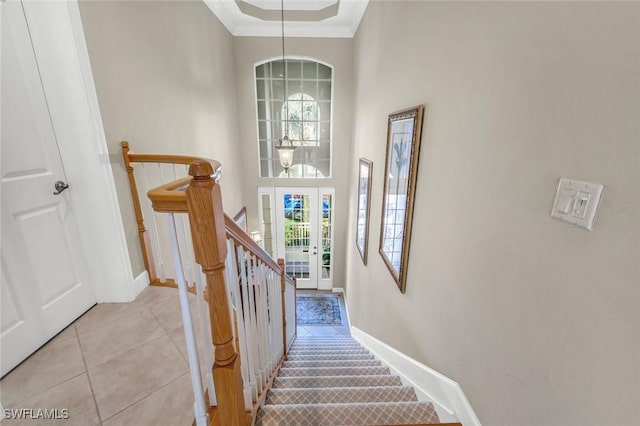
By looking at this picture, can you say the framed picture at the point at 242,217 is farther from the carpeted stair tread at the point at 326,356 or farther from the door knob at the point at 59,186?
the door knob at the point at 59,186

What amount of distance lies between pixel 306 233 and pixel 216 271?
16.1ft

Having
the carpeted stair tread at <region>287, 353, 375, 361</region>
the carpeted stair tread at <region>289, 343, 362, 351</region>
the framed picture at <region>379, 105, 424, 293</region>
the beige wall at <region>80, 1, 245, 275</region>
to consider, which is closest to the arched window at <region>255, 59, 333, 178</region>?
the beige wall at <region>80, 1, 245, 275</region>

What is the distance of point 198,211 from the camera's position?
0.75 metres

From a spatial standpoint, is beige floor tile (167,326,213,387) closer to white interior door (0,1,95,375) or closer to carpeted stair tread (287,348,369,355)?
white interior door (0,1,95,375)

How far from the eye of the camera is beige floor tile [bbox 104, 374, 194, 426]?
3.61 ft

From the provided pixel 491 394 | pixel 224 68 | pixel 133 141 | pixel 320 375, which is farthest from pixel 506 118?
pixel 224 68

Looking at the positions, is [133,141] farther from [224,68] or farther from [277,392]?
[224,68]

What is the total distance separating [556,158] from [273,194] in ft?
16.4

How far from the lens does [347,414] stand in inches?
56.5

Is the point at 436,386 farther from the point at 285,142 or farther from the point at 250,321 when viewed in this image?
the point at 285,142

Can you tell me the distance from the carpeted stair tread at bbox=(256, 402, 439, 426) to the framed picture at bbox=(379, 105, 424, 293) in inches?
29.2

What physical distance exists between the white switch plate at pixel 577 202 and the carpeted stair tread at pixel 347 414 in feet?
4.29

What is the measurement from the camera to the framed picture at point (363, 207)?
3269mm

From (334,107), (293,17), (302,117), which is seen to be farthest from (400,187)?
(293,17)
